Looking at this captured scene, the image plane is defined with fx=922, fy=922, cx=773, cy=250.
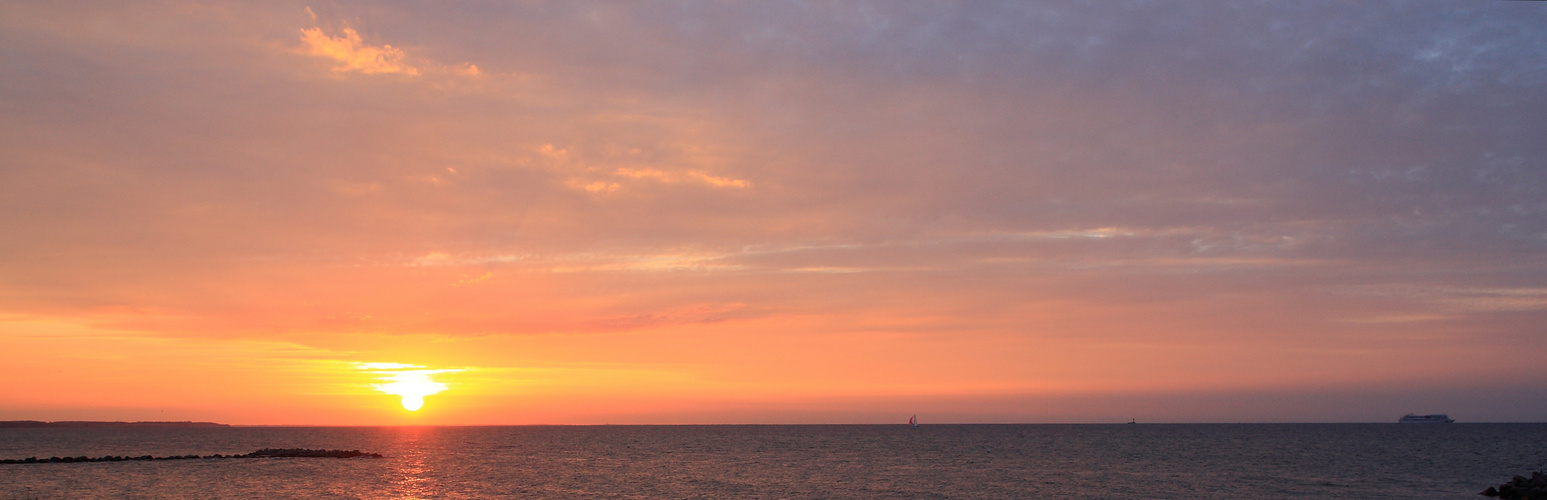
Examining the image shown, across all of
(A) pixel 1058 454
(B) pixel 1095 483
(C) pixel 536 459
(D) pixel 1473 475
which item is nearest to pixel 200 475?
(C) pixel 536 459

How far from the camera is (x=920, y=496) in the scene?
209 ft

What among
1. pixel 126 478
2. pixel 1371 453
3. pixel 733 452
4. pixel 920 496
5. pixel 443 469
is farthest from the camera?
pixel 733 452

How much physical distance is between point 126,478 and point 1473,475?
115 m

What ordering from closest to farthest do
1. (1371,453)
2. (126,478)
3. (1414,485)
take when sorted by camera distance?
Result: (1414,485)
(126,478)
(1371,453)

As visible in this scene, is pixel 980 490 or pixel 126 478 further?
pixel 126 478

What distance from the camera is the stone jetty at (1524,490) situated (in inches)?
2215

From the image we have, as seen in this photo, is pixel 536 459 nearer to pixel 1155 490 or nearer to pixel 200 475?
pixel 200 475

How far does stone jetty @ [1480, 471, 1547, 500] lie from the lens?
56.2 meters

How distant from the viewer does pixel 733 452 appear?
5054 inches

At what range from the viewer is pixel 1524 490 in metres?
58.0

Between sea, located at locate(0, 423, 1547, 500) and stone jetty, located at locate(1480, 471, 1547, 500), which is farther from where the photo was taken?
sea, located at locate(0, 423, 1547, 500)

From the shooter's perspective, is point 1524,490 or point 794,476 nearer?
point 1524,490

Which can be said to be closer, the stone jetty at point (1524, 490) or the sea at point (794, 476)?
the stone jetty at point (1524, 490)

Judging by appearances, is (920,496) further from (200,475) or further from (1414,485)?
(200,475)
